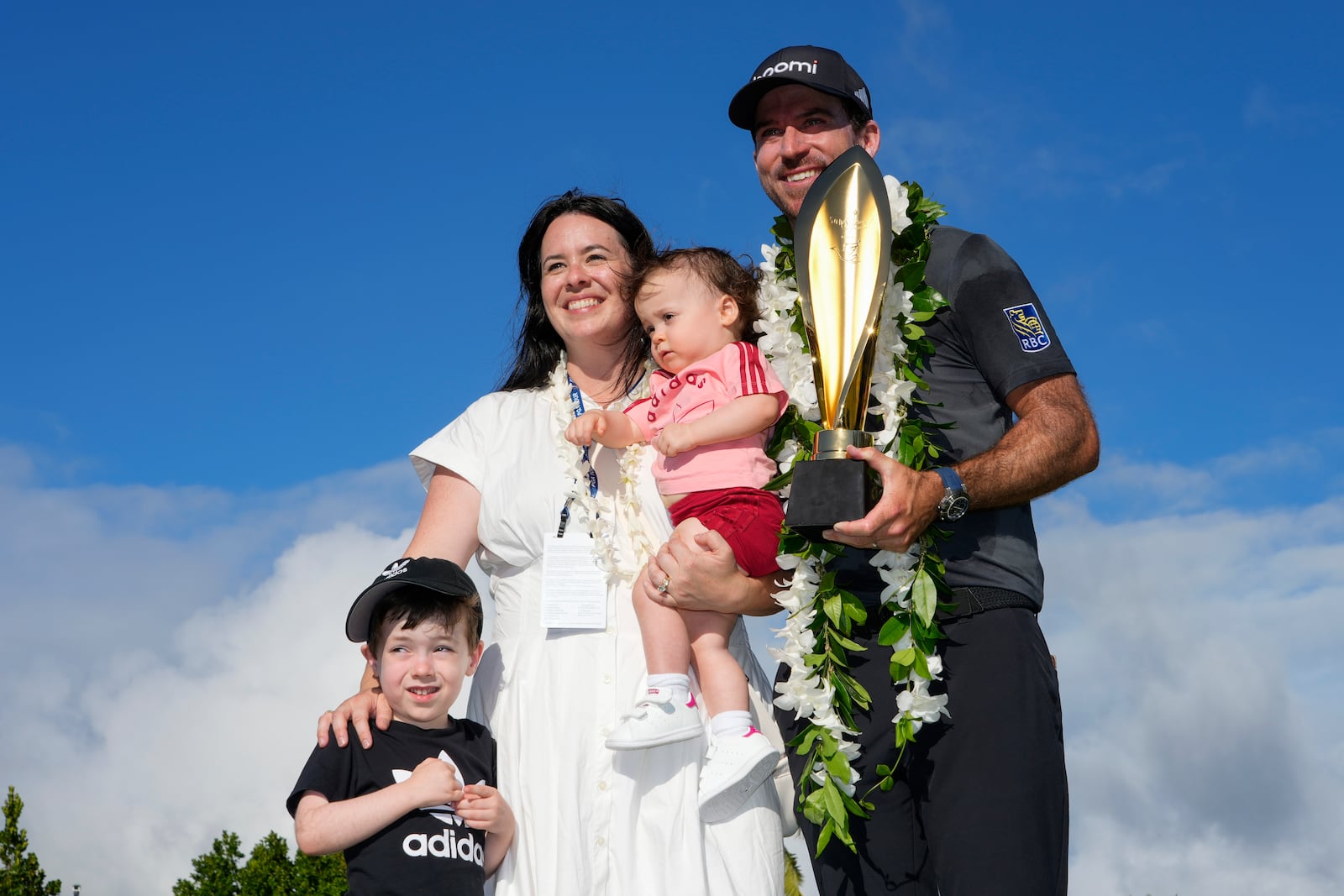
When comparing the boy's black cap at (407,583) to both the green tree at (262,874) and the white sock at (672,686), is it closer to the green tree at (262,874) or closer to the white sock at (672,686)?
the white sock at (672,686)

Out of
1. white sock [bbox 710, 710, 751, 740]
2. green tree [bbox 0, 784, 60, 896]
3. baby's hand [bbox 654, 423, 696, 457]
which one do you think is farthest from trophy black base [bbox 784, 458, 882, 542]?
green tree [bbox 0, 784, 60, 896]

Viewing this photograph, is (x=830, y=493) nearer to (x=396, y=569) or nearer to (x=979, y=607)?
(x=979, y=607)

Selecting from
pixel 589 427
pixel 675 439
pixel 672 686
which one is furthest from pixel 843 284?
pixel 672 686

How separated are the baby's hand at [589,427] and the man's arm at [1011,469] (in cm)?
130

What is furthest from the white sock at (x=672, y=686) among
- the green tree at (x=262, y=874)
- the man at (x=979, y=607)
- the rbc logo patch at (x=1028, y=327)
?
the green tree at (x=262, y=874)

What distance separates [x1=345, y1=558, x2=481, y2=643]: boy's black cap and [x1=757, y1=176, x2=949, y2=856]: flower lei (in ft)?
3.87

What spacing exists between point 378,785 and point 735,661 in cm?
129

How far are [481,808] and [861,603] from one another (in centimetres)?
147

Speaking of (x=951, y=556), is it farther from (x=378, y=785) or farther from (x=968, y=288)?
(x=378, y=785)

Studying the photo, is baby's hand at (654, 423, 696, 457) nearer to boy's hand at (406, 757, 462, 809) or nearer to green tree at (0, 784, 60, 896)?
boy's hand at (406, 757, 462, 809)

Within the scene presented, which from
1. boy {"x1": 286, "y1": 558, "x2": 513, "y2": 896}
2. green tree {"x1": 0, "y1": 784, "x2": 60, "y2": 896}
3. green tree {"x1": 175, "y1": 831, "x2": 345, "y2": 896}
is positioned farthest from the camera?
green tree {"x1": 175, "y1": 831, "x2": 345, "y2": 896}

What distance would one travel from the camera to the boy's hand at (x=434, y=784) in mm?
3885

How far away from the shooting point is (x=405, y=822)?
3922mm

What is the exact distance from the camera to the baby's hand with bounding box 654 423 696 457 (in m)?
4.17
